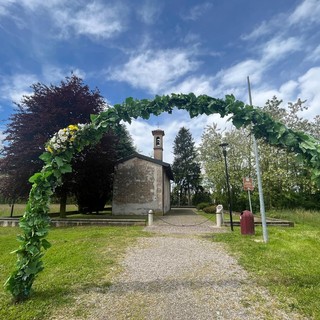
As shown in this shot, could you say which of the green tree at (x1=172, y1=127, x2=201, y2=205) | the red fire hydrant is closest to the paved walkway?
the red fire hydrant

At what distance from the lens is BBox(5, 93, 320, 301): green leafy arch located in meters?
3.82

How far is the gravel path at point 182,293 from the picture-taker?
3.42 m

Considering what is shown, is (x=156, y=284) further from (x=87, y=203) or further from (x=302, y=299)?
(x=87, y=203)

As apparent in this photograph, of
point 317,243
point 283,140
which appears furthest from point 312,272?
point 317,243

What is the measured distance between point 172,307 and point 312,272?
338 centimetres

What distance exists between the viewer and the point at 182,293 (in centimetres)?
405

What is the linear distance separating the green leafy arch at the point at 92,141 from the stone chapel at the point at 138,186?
13945mm

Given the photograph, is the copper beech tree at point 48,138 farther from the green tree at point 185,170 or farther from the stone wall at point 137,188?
the green tree at point 185,170

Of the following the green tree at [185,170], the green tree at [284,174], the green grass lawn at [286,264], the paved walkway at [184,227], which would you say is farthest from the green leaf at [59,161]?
the green tree at [185,170]

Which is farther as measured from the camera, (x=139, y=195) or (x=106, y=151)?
(x=139, y=195)

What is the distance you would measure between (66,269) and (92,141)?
118 inches

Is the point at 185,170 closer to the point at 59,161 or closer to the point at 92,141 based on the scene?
the point at 92,141

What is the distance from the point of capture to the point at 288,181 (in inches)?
762

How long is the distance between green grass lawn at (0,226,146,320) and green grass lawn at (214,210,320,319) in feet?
10.2
